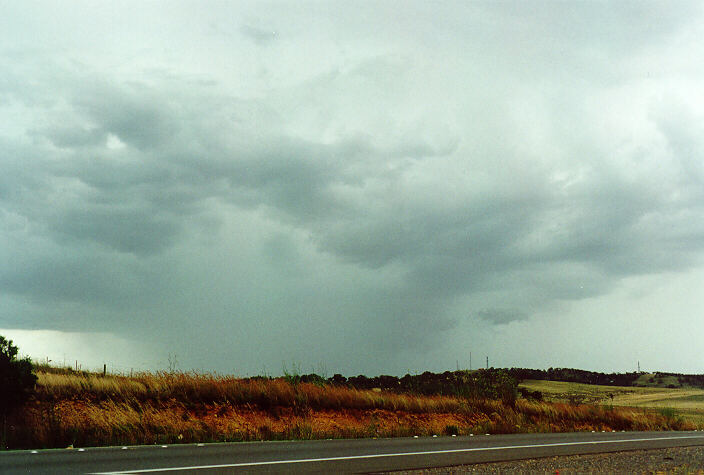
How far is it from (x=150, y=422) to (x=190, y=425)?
156 centimetres

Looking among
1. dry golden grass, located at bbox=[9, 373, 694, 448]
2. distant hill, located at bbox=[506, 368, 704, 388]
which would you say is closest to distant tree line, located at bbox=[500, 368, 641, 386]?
distant hill, located at bbox=[506, 368, 704, 388]

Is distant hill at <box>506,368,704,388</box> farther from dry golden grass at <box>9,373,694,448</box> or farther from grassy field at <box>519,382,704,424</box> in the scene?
dry golden grass at <box>9,373,694,448</box>

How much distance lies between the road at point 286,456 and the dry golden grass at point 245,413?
2901 millimetres

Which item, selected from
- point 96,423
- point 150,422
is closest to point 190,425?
point 150,422

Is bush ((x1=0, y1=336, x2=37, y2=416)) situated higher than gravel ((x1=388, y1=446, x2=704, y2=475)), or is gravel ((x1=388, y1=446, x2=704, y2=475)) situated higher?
bush ((x1=0, y1=336, x2=37, y2=416))

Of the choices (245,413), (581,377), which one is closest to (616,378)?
(581,377)

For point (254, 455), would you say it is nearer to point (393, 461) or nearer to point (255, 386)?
point (393, 461)

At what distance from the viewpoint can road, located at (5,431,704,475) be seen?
518 inches

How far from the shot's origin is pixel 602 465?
16.1 meters

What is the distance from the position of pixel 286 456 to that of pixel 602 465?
23.7ft

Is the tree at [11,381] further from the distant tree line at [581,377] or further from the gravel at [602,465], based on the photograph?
the distant tree line at [581,377]

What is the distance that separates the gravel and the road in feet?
2.46

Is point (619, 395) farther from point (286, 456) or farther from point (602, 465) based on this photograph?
point (286, 456)

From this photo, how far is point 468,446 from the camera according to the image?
2033cm
